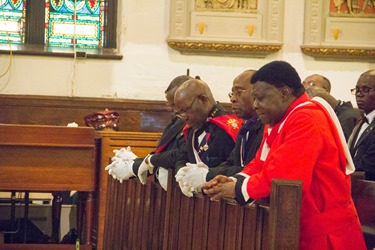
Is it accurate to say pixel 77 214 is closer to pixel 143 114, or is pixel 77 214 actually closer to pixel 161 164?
pixel 143 114

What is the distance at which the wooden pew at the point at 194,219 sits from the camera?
349cm

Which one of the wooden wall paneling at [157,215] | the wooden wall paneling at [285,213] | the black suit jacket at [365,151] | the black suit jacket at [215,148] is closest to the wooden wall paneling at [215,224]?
the wooden wall paneling at [285,213]

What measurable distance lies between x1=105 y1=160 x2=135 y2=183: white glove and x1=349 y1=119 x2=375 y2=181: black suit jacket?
1594 mm

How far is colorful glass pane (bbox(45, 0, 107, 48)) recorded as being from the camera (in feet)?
33.6

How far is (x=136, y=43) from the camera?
9.81m

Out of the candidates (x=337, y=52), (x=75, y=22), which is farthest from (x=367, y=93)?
(x=75, y=22)

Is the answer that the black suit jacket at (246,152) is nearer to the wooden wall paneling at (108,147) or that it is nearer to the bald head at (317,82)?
the bald head at (317,82)

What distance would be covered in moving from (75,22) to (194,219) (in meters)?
6.13

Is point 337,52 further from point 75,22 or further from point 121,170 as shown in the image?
point 121,170

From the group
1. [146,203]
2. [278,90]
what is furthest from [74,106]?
[278,90]

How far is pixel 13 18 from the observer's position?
10164 millimetres

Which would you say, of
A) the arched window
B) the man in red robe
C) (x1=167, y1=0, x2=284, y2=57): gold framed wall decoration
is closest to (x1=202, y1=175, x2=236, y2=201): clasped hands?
the man in red robe

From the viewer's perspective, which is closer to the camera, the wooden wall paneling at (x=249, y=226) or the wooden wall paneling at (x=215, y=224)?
the wooden wall paneling at (x=249, y=226)

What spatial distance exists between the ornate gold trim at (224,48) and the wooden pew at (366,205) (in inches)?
204
